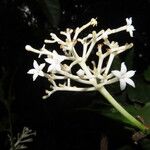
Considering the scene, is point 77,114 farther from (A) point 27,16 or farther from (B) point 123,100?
(A) point 27,16

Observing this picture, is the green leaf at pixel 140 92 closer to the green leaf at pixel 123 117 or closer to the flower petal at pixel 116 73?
the green leaf at pixel 123 117

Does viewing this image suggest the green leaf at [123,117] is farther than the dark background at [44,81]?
No

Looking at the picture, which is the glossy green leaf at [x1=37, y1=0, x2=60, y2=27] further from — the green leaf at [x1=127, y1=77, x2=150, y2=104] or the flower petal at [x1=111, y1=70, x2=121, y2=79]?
the flower petal at [x1=111, y1=70, x2=121, y2=79]

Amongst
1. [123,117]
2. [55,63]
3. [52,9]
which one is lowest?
[123,117]

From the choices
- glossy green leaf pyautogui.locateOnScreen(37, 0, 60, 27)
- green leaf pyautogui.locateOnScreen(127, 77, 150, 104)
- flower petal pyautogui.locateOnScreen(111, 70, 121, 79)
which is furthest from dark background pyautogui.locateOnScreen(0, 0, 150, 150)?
flower petal pyautogui.locateOnScreen(111, 70, 121, 79)

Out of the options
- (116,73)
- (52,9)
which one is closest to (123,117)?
(116,73)

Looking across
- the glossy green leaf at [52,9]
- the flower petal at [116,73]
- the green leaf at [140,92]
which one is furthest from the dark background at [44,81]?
the flower petal at [116,73]

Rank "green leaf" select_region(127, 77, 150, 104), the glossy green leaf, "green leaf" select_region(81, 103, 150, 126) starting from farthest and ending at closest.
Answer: the glossy green leaf → "green leaf" select_region(127, 77, 150, 104) → "green leaf" select_region(81, 103, 150, 126)

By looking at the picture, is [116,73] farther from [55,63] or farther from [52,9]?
[52,9]

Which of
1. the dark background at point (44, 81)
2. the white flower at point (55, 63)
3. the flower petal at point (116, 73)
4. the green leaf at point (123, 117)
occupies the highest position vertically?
the dark background at point (44, 81)

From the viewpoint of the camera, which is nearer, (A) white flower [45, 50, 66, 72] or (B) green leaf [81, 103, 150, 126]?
(A) white flower [45, 50, 66, 72]
